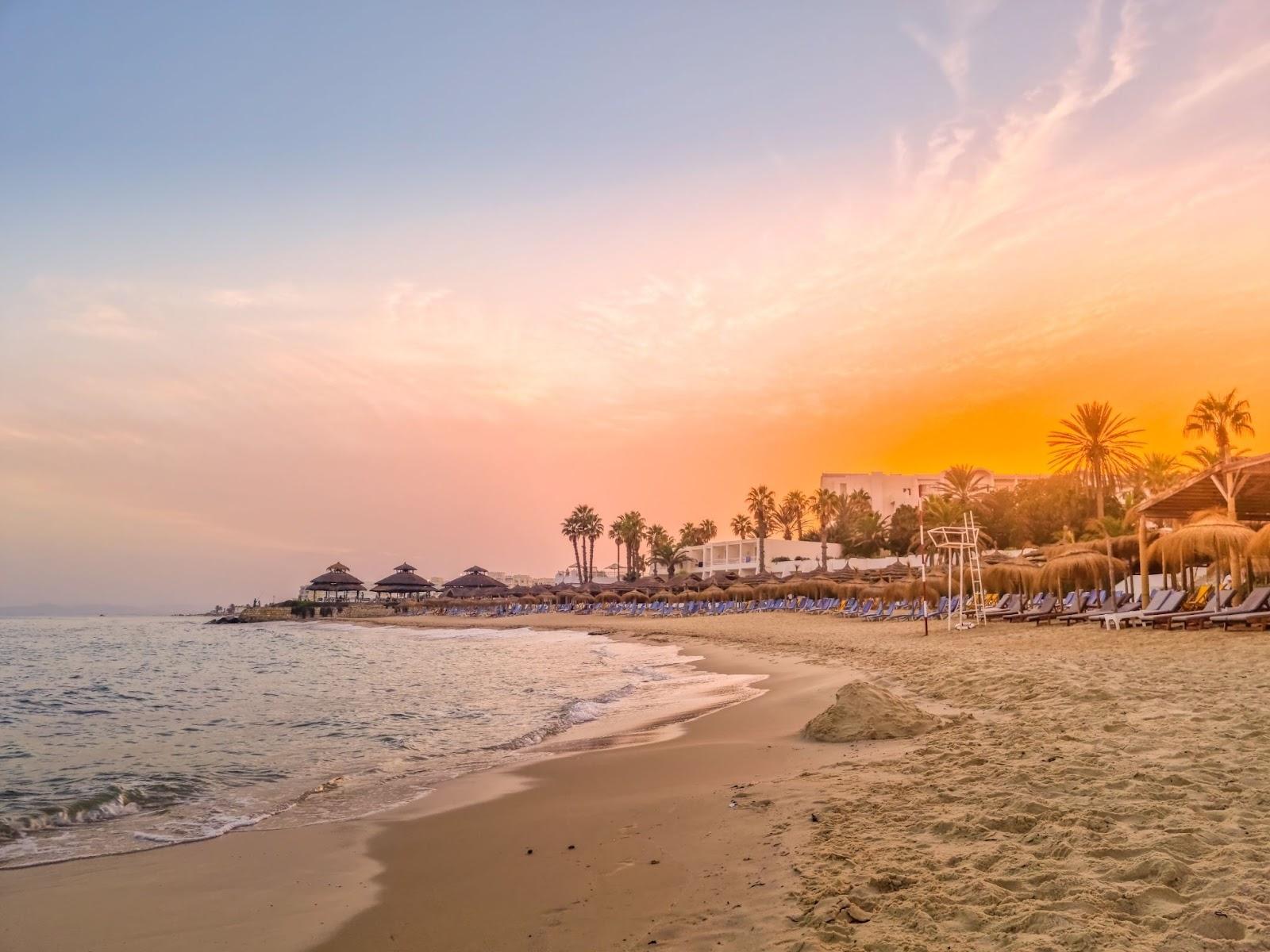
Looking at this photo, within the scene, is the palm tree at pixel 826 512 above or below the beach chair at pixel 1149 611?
above

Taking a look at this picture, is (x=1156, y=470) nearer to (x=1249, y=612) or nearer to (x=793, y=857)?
(x=1249, y=612)

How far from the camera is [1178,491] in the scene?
19.7 m

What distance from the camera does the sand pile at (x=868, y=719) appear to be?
725 centimetres

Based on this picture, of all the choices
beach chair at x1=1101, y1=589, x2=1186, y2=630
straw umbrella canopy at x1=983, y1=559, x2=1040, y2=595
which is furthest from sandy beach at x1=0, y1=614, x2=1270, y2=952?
straw umbrella canopy at x1=983, y1=559, x2=1040, y2=595

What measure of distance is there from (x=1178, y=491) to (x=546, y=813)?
20.1 meters

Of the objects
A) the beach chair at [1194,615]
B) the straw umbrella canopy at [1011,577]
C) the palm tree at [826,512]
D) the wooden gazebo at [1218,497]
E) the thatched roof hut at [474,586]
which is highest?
the palm tree at [826,512]

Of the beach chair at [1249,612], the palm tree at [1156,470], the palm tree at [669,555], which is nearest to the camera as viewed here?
the beach chair at [1249,612]

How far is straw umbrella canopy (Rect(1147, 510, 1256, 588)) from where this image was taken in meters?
16.2

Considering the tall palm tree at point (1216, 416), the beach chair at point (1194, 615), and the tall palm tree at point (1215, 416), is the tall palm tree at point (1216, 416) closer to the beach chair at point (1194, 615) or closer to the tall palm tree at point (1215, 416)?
the tall palm tree at point (1215, 416)

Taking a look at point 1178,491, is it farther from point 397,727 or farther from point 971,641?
point 397,727

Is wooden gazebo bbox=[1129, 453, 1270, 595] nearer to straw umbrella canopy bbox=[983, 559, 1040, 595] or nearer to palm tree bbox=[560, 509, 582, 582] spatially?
straw umbrella canopy bbox=[983, 559, 1040, 595]

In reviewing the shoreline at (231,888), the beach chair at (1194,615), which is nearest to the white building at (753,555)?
the beach chair at (1194,615)

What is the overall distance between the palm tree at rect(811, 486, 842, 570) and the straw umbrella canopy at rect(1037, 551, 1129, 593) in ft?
128

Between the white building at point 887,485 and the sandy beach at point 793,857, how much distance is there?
7717cm
